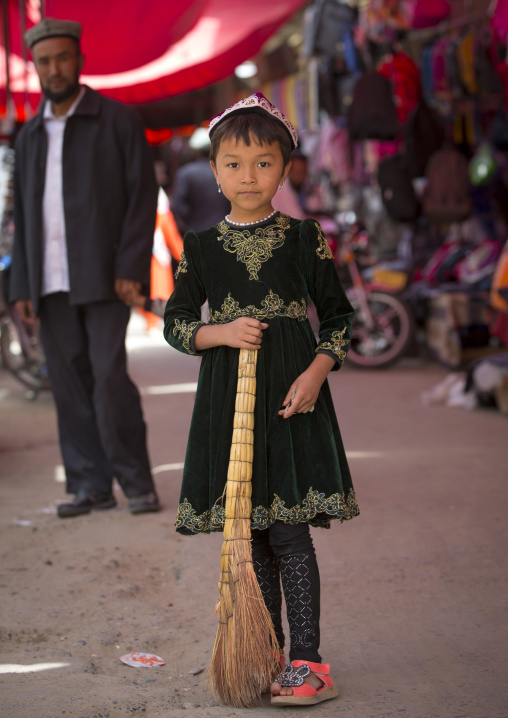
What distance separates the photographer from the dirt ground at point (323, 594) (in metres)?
2.10

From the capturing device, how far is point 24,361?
22.3 ft

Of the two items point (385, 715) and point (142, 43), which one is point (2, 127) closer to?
point (142, 43)

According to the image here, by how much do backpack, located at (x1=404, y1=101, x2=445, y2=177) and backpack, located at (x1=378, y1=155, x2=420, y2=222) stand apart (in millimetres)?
244

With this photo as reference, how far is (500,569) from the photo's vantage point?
9.77 feet

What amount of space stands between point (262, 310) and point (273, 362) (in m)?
0.13

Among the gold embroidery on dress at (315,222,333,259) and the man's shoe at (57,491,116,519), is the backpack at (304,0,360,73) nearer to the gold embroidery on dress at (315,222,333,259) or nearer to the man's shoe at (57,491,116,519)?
the man's shoe at (57,491,116,519)

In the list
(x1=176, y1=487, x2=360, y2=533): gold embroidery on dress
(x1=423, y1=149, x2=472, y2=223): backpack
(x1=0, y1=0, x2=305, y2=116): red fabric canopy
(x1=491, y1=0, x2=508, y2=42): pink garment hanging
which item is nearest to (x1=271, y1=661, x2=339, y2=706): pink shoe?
(x1=176, y1=487, x2=360, y2=533): gold embroidery on dress

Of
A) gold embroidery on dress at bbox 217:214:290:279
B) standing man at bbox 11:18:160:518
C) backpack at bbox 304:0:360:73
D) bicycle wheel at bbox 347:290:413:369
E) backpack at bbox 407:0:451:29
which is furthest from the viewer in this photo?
bicycle wheel at bbox 347:290:413:369

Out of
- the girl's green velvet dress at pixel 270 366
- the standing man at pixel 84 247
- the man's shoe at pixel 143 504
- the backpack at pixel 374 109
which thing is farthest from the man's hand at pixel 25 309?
the backpack at pixel 374 109

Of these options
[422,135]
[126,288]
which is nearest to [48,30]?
[126,288]

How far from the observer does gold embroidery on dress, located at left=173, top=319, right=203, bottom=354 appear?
2088 mm

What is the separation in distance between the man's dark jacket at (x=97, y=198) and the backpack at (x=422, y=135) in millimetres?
4008

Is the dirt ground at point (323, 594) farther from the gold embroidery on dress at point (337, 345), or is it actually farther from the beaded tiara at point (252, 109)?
the beaded tiara at point (252, 109)

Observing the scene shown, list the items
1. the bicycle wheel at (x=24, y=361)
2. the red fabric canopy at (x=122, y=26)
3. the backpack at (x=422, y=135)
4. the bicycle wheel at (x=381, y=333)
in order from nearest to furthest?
1. the red fabric canopy at (x=122, y=26)
2. the bicycle wheel at (x=24, y=361)
3. the backpack at (x=422, y=135)
4. the bicycle wheel at (x=381, y=333)
